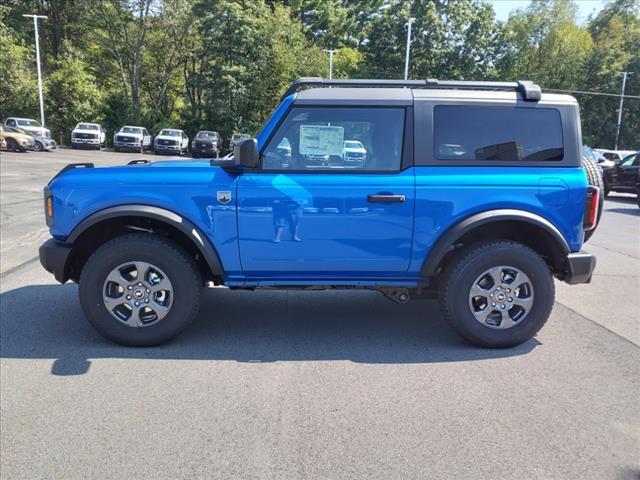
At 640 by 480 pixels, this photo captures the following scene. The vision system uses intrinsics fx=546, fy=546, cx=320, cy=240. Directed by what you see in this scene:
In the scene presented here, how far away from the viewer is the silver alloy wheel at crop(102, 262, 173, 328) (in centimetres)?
435

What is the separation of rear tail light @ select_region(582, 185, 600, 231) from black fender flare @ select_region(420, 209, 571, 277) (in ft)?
0.95

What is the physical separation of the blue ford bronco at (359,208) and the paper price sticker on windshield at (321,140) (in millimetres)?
11

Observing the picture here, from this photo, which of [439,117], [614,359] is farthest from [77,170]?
[614,359]

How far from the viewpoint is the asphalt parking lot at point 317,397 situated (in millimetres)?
2895

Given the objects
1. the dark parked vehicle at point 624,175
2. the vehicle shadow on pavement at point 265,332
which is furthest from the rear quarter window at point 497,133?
the dark parked vehicle at point 624,175

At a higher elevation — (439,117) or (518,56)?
(518,56)

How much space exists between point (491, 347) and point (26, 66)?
1781 inches

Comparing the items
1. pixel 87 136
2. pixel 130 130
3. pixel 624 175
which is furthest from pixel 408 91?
pixel 87 136

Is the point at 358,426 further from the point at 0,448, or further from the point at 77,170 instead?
the point at 77,170

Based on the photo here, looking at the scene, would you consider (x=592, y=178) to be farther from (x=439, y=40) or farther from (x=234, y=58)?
(x=439, y=40)

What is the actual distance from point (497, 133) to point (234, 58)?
38.1m

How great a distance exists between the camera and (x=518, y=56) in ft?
155

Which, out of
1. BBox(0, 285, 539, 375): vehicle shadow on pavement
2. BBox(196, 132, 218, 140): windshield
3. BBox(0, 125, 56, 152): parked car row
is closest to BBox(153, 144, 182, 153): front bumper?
BBox(196, 132, 218, 140): windshield

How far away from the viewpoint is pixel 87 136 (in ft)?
119
